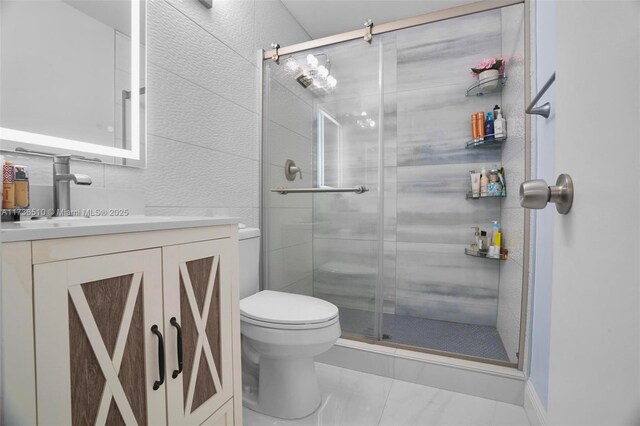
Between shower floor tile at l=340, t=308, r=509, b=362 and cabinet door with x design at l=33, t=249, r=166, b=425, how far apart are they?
1.26 metres

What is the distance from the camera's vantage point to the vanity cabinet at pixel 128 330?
0.52m

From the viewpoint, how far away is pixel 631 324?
23cm

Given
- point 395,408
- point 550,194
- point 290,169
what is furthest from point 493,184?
point 550,194

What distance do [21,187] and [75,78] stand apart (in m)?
0.44

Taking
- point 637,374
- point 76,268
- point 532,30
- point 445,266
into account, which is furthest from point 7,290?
point 445,266

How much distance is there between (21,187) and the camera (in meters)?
0.81

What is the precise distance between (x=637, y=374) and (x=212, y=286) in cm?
87

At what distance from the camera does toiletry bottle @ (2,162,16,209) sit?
29.7 inches

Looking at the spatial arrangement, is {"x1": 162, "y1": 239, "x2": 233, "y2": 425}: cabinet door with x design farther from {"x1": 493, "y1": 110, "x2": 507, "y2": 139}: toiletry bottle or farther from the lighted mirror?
{"x1": 493, "y1": 110, "x2": 507, "y2": 139}: toiletry bottle

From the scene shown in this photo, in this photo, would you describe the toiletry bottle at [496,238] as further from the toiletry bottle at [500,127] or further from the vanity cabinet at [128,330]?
the vanity cabinet at [128,330]

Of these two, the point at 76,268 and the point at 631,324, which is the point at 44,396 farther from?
the point at 631,324

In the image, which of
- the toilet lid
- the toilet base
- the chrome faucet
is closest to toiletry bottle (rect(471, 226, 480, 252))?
the toilet lid

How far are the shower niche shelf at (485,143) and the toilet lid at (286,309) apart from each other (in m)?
1.48

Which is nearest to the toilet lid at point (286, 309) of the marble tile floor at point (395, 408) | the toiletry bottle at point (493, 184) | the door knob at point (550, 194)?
the marble tile floor at point (395, 408)
